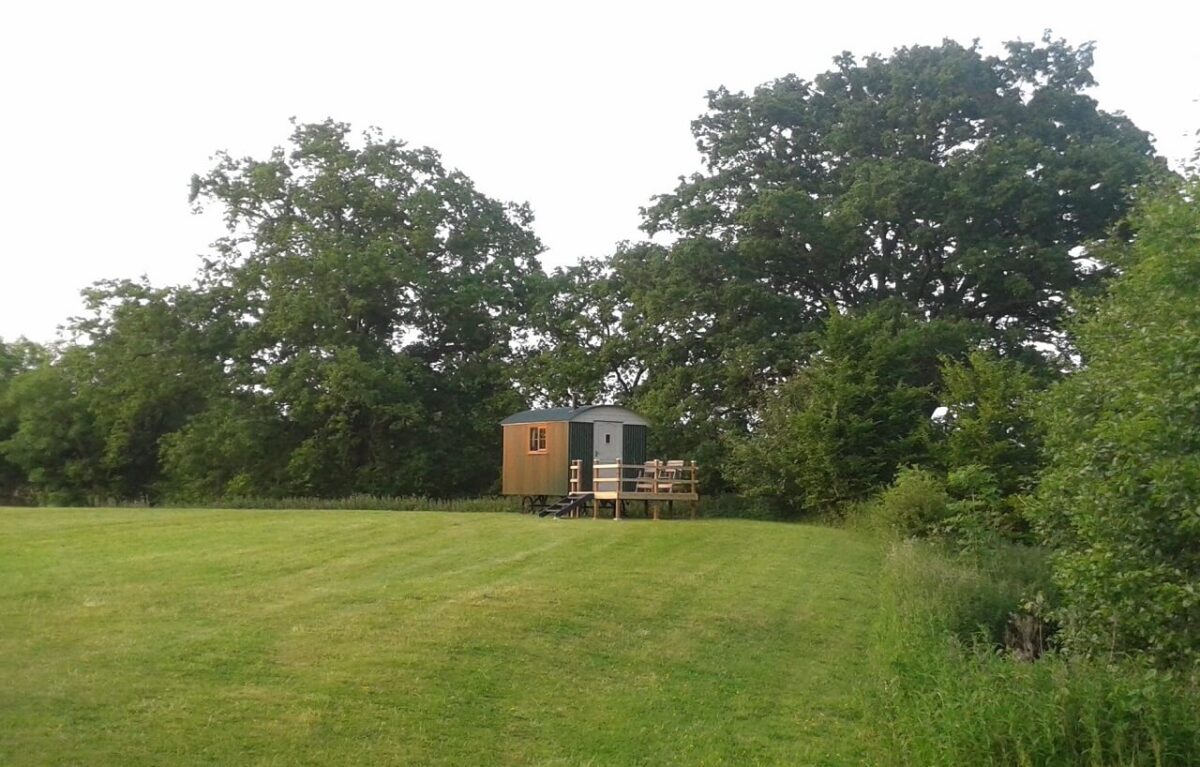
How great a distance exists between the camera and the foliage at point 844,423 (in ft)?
82.9

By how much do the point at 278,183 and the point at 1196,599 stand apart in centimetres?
3698

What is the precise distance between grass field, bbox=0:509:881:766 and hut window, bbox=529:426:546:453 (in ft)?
36.5

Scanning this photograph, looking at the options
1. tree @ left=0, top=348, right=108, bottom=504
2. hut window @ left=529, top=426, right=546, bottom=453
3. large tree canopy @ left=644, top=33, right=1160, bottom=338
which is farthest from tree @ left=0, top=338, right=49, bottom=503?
large tree canopy @ left=644, top=33, right=1160, bottom=338

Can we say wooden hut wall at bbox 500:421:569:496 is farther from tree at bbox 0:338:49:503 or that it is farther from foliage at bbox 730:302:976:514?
tree at bbox 0:338:49:503

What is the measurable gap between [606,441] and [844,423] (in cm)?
597

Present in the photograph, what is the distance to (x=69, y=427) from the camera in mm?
40750

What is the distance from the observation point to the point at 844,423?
25.4 m

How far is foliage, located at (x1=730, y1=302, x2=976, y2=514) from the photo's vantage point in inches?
995

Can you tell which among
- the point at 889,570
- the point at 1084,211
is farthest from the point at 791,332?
the point at 889,570

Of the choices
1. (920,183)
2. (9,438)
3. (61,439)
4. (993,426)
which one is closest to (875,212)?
(920,183)

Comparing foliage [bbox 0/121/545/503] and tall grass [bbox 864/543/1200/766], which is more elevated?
foliage [bbox 0/121/545/503]

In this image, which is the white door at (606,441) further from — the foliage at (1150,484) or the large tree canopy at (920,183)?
the foliage at (1150,484)

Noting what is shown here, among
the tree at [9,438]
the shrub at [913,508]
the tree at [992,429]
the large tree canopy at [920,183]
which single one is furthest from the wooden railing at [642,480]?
the tree at [9,438]

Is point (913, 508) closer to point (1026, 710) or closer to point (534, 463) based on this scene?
point (534, 463)
